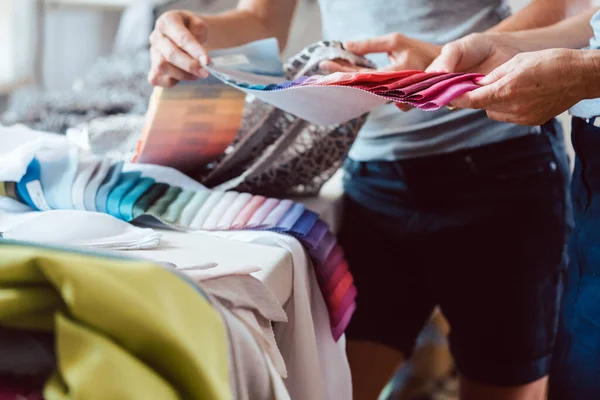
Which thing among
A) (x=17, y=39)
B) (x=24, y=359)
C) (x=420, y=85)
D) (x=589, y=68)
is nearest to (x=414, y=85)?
(x=420, y=85)

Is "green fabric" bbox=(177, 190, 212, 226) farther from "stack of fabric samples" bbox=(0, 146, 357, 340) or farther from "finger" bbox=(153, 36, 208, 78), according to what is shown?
"finger" bbox=(153, 36, 208, 78)

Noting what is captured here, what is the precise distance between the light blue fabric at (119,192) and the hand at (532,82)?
31 centimetres

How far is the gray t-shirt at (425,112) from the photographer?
2.36ft

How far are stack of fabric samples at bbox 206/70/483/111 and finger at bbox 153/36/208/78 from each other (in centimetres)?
16

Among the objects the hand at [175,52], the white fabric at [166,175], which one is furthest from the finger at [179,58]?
the white fabric at [166,175]

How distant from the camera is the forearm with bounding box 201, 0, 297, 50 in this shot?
76 centimetres

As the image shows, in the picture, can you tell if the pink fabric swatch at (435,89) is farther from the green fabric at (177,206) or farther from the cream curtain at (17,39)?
the cream curtain at (17,39)

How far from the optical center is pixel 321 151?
694 mm

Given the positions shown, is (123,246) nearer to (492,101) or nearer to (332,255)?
(332,255)

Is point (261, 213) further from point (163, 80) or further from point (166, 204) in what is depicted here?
point (163, 80)

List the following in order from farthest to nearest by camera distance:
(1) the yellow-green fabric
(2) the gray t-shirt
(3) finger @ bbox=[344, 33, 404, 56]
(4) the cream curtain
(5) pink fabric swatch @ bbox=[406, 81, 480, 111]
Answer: (4) the cream curtain < (2) the gray t-shirt < (3) finger @ bbox=[344, 33, 404, 56] < (5) pink fabric swatch @ bbox=[406, 81, 480, 111] < (1) the yellow-green fabric

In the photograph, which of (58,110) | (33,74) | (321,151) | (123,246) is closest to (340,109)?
(321,151)

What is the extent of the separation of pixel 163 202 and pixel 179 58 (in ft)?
0.54

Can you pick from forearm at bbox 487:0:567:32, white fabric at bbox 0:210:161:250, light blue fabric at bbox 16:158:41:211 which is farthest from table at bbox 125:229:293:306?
forearm at bbox 487:0:567:32
